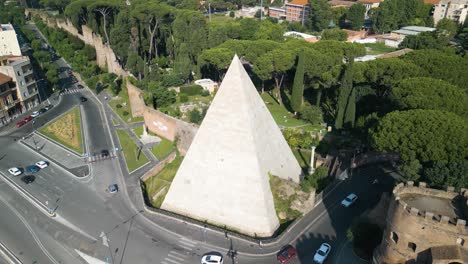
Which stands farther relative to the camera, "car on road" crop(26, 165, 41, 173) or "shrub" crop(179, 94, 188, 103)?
"shrub" crop(179, 94, 188, 103)

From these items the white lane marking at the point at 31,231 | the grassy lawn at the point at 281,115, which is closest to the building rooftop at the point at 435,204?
the grassy lawn at the point at 281,115

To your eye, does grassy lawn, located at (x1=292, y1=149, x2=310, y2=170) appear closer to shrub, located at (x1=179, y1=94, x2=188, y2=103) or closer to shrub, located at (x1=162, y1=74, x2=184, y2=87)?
shrub, located at (x1=179, y1=94, x2=188, y2=103)

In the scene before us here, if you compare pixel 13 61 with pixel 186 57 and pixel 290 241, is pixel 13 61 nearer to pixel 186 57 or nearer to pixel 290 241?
pixel 186 57

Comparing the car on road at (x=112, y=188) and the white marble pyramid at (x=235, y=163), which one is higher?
the white marble pyramid at (x=235, y=163)

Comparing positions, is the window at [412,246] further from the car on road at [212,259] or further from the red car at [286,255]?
the car on road at [212,259]

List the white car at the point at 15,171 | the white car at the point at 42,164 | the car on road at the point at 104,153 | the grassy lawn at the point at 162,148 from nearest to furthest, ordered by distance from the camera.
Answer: the white car at the point at 15,171 < the white car at the point at 42,164 < the car on road at the point at 104,153 < the grassy lawn at the point at 162,148

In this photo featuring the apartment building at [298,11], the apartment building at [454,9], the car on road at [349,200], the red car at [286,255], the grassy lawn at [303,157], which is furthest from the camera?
the apartment building at [298,11]

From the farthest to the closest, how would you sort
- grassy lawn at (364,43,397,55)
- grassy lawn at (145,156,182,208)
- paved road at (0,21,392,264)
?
grassy lawn at (364,43,397,55), grassy lawn at (145,156,182,208), paved road at (0,21,392,264)

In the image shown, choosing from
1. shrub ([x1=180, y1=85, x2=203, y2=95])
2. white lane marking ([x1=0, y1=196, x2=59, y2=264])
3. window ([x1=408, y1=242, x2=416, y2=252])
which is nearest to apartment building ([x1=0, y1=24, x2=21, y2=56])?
shrub ([x1=180, y1=85, x2=203, y2=95])
